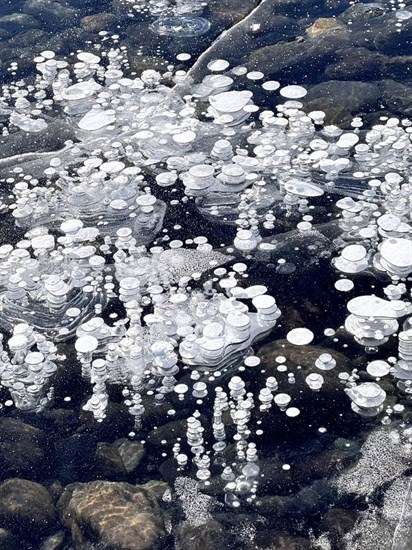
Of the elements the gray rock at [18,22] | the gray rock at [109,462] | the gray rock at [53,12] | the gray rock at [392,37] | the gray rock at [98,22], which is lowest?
the gray rock at [109,462]

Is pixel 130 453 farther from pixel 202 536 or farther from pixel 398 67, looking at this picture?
pixel 398 67

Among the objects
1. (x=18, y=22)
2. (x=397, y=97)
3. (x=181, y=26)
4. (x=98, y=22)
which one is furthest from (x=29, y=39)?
(x=397, y=97)

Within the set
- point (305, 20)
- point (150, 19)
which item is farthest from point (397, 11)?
point (150, 19)

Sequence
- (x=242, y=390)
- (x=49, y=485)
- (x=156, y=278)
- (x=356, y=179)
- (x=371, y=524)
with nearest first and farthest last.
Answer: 1. (x=371, y=524)
2. (x=49, y=485)
3. (x=242, y=390)
4. (x=156, y=278)
5. (x=356, y=179)

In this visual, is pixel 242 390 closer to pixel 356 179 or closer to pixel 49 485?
pixel 49 485

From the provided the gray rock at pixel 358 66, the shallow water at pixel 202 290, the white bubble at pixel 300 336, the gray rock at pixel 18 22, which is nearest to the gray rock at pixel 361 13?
the shallow water at pixel 202 290

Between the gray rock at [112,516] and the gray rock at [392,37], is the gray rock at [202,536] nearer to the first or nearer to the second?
the gray rock at [112,516]

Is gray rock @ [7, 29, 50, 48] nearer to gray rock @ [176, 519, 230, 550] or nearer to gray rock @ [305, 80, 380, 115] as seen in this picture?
gray rock @ [305, 80, 380, 115]
